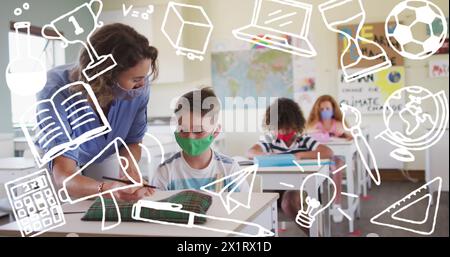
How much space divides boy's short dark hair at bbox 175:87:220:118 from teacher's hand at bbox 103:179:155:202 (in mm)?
325

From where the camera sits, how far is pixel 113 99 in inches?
76.2

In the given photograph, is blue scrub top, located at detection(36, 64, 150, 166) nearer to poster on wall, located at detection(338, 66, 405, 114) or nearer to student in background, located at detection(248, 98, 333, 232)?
student in background, located at detection(248, 98, 333, 232)

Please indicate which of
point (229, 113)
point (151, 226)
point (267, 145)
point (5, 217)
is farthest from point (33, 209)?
point (267, 145)

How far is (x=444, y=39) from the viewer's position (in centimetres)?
190

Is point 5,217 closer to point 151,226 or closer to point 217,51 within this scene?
point 151,226

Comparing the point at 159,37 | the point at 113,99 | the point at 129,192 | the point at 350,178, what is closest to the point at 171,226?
the point at 129,192

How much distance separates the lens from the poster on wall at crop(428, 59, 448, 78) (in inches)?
71.7
